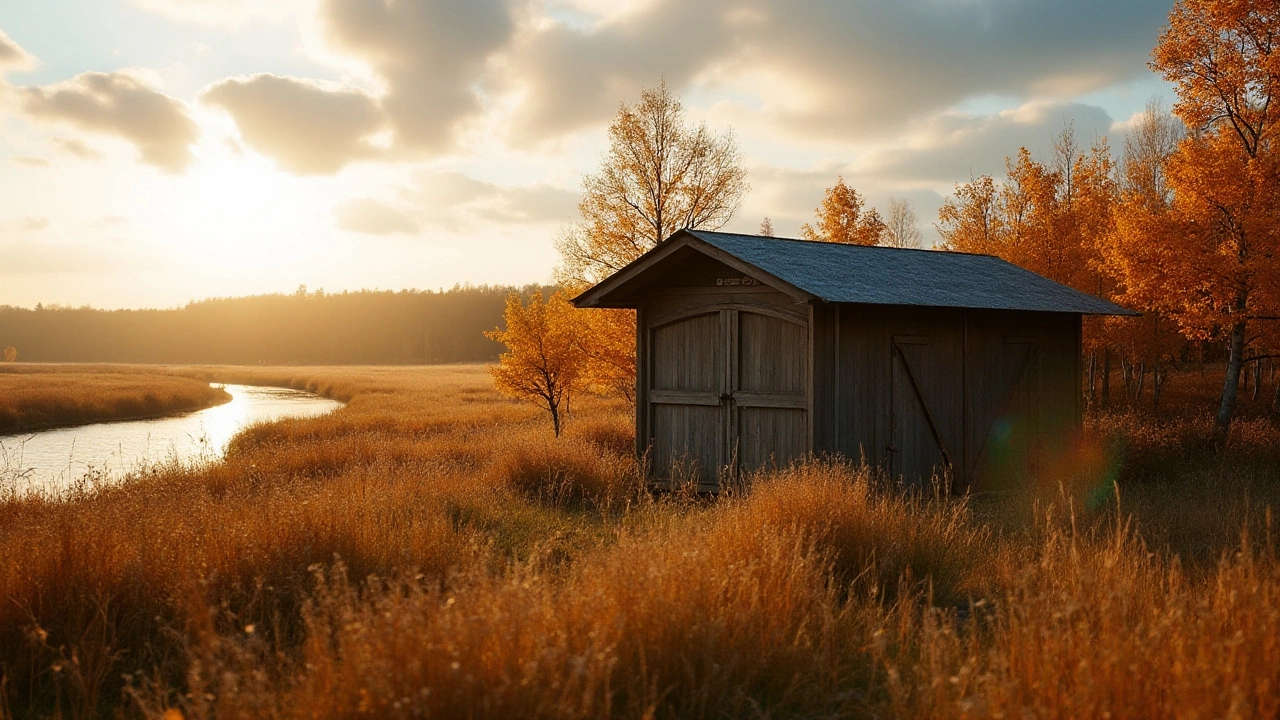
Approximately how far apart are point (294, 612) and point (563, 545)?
10.6 feet

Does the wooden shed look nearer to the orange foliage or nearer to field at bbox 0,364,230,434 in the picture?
the orange foliage

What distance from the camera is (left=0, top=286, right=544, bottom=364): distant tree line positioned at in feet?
433

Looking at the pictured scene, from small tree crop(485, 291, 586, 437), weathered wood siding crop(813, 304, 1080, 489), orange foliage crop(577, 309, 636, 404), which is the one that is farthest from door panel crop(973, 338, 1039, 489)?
small tree crop(485, 291, 586, 437)

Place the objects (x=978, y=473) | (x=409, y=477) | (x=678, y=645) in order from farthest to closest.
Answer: (x=978, y=473), (x=409, y=477), (x=678, y=645)

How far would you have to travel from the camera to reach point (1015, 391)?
14188 millimetres

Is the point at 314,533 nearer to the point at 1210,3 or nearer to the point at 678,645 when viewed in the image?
the point at 678,645

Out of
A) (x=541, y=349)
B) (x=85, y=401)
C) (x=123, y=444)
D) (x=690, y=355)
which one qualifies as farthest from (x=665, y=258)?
(x=85, y=401)

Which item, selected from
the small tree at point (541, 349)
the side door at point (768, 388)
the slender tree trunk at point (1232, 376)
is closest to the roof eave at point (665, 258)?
the side door at point (768, 388)

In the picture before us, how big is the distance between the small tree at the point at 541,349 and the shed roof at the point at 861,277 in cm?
817

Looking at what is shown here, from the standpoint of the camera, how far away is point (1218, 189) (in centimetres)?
1590

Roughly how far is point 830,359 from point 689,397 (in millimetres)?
2216

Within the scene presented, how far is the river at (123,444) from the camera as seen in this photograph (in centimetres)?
1731

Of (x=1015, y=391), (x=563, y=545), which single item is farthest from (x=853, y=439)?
(x=563, y=545)

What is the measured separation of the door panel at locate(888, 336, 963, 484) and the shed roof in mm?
910
